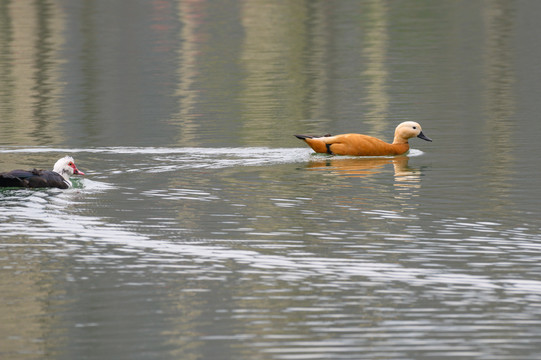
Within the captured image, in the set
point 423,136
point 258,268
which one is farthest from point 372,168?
point 258,268

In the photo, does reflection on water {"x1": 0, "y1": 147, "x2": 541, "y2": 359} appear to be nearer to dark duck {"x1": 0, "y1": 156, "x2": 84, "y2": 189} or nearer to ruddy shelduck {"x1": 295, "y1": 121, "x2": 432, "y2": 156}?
dark duck {"x1": 0, "y1": 156, "x2": 84, "y2": 189}

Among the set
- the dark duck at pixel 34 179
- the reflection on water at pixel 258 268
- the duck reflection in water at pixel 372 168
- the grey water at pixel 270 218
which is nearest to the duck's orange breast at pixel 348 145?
the duck reflection in water at pixel 372 168

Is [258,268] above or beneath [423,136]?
above

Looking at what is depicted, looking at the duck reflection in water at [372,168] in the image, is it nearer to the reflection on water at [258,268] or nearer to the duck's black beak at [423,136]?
the reflection on water at [258,268]

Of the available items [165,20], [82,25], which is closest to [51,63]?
[82,25]

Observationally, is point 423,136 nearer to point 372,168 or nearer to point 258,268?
point 372,168

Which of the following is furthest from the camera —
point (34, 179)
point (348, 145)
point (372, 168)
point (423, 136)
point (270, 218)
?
point (423, 136)

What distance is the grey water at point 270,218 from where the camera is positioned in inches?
431

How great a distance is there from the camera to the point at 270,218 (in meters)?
16.2

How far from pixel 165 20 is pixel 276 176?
1868 inches

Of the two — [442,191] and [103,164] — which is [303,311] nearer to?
[442,191]

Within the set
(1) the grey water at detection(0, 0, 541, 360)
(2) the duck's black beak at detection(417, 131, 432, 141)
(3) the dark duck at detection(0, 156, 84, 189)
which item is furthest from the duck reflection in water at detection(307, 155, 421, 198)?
(3) the dark duck at detection(0, 156, 84, 189)

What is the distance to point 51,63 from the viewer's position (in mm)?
45500

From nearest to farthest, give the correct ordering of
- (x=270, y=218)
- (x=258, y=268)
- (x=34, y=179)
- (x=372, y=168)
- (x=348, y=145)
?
(x=258, y=268) → (x=270, y=218) → (x=34, y=179) → (x=372, y=168) → (x=348, y=145)
